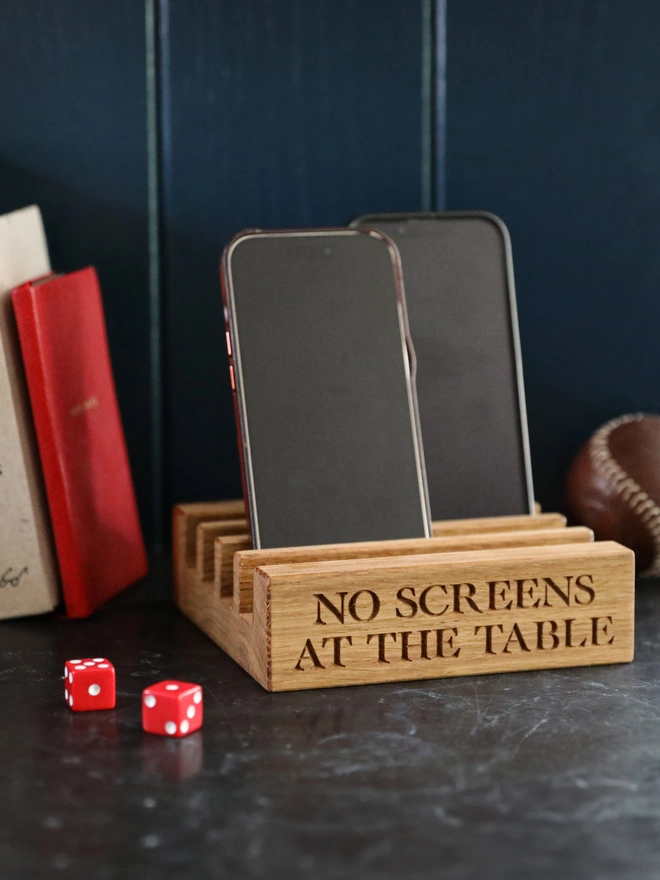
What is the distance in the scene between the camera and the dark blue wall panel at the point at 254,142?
60.8 inches

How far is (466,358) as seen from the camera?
1.50m

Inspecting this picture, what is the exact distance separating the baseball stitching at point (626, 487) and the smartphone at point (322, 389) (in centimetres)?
33

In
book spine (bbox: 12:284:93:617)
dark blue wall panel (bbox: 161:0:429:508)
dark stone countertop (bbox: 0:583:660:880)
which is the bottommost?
dark stone countertop (bbox: 0:583:660:880)

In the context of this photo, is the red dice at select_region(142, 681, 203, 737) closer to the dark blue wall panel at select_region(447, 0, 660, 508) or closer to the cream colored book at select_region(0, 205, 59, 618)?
the cream colored book at select_region(0, 205, 59, 618)

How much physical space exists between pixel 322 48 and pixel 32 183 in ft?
1.42

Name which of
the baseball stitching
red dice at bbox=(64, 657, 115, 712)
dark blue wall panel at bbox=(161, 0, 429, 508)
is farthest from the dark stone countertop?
dark blue wall panel at bbox=(161, 0, 429, 508)

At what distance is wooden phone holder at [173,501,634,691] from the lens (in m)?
1.10

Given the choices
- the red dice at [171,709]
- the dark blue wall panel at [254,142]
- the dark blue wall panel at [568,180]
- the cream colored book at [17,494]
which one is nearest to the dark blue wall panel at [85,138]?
the dark blue wall panel at [254,142]

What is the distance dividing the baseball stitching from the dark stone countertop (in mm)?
284

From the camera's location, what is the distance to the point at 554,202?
165cm

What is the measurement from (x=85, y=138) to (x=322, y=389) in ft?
1.71

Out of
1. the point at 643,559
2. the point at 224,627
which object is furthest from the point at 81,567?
the point at 643,559

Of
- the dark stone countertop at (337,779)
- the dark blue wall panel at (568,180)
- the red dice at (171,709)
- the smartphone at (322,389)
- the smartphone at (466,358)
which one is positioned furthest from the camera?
the dark blue wall panel at (568,180)

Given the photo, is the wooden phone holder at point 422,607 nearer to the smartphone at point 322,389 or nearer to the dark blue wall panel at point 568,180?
the smartphone at point 322,389
